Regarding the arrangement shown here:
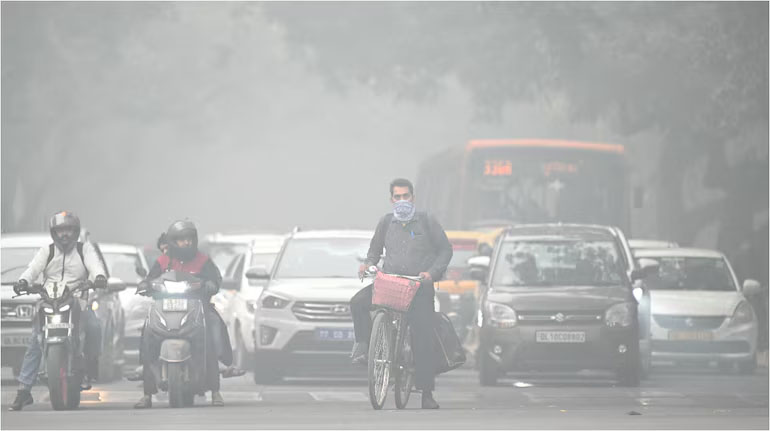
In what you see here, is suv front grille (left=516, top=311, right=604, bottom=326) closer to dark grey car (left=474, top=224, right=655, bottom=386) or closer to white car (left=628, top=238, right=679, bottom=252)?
dark grey car (left=474, top=224, right=655, bottom=386)

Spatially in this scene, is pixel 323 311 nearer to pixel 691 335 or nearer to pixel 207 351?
pixel 207 351

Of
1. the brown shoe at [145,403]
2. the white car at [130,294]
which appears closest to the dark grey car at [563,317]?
the white car at [130,294]

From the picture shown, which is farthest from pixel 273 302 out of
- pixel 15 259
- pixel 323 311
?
pixel 15 259

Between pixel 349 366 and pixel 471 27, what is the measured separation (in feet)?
75.5

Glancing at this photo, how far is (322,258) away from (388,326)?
6.27 meters

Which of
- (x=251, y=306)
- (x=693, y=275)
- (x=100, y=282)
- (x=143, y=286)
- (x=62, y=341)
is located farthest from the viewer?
(x=693, y=275)

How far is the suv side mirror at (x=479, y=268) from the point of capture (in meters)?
21.1

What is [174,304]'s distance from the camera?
51.7 feet

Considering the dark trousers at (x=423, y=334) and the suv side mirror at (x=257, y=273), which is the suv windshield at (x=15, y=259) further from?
the dark trousers at (x=423, y=334)

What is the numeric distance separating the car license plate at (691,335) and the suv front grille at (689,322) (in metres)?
0.06

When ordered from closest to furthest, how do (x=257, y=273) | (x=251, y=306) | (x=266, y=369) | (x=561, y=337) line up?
(x=561, y=337), (x=257, y=273), (x=266, y=369), (x=251, y=306)

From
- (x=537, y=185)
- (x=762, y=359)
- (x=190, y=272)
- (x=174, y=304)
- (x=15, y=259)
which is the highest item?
(x=537, y=185)

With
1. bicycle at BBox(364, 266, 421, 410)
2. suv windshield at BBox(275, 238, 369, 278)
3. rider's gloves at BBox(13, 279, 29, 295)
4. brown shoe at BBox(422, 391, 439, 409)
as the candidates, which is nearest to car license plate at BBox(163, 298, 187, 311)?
rider's gloves at BBox(13, 279, 29, 295)

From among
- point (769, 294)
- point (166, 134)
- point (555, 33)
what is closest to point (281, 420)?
point (769, 294)
